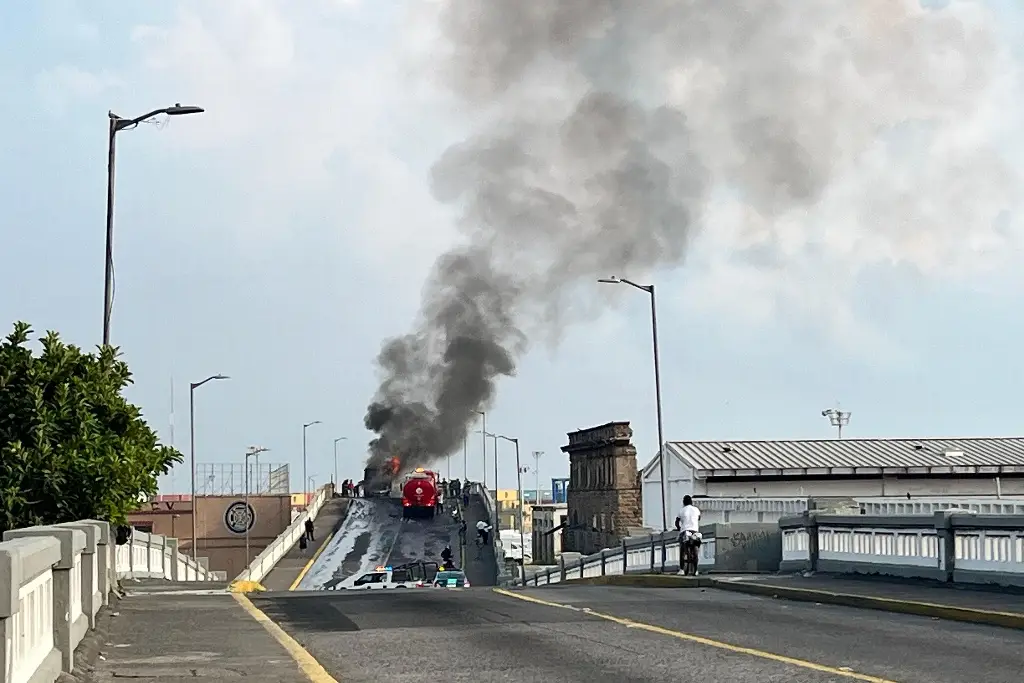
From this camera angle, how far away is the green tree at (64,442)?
21.0 meters

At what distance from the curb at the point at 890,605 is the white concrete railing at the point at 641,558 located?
685cm

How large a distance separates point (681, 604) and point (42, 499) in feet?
32.0

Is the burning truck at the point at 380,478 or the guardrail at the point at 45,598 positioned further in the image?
the burning truck at the point at 380,478

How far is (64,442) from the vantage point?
70.6 ft

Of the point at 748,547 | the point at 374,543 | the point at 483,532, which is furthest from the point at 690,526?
the point at 483,532

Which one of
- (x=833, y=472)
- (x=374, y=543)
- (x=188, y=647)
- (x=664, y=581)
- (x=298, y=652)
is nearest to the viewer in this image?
(x=298, y=652)

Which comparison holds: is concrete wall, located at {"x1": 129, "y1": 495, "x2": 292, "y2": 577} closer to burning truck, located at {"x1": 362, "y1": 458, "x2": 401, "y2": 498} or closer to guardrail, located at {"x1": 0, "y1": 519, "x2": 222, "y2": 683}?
burning truck, located at {"x1": 362, "y1": 458, "x2": 401, "y2": 498}

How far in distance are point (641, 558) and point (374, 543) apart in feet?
148

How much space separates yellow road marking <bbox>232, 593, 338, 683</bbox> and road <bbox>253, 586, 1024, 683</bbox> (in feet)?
0.43

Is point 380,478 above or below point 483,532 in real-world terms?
above

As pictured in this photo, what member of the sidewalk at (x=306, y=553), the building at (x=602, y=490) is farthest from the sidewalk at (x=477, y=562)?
the sidewalk at (x=306, y=553)

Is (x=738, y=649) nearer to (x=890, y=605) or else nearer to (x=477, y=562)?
(x=890, y=605)

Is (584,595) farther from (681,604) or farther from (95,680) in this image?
(95,680)

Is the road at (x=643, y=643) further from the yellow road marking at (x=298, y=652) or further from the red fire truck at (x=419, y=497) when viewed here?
the red fire truck at (x=419, y=497)
